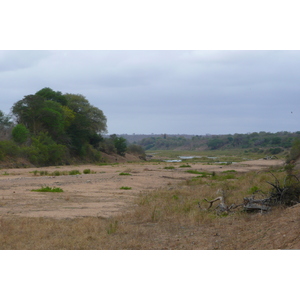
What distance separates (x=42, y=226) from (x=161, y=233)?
281cm

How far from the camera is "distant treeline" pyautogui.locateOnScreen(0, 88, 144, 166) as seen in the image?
38.9 metres

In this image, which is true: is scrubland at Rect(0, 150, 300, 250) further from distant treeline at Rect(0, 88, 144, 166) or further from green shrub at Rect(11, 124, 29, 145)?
green shrub at Rect(11, 124, 29, 145)

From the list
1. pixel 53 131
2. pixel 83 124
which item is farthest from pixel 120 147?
pixel 53 131

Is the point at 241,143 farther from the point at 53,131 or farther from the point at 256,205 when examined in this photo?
the point at 256,205

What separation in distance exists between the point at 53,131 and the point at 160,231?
39.2 metres

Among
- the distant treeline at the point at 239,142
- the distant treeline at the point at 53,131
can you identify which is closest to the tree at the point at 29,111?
the distant treeline at the point at 53,131

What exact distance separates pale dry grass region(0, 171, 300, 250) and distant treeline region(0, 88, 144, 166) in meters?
26.2

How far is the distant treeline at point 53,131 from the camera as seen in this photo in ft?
128

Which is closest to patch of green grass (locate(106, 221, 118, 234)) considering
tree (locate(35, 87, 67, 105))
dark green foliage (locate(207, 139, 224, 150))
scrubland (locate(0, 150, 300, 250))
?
scrubland (locate(0, 150, 300, 250))

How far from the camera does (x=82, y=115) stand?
55281 millimetres

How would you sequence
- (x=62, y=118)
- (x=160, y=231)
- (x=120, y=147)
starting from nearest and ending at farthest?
(x=160, y=231) < (x=62, y=118) < (x=120, y=147)

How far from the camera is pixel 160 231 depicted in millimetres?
9680

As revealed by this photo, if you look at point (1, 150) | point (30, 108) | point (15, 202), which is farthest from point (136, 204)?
point (30, 108)

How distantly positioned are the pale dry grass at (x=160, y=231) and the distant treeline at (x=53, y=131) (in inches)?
1032
